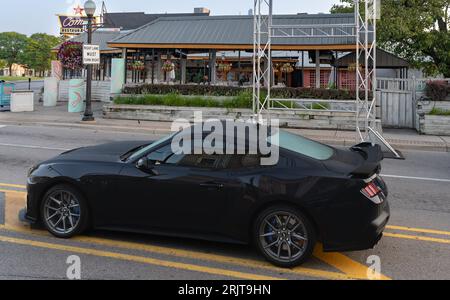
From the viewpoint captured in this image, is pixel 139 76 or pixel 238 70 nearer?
pixel 238 70

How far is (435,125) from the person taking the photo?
16.0 meters

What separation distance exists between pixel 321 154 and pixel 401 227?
176 cm

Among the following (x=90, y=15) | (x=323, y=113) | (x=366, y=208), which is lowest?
(x=366, y=208)

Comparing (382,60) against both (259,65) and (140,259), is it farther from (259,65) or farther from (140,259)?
(140,259)

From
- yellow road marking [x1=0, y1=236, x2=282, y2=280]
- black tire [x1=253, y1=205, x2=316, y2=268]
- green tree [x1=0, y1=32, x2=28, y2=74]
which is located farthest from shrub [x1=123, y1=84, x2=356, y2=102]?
green tree [x1=0, y1=32, x2=28, y2=74]

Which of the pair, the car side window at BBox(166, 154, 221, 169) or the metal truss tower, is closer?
the car side window at BBox(166, 154, 221, 169)

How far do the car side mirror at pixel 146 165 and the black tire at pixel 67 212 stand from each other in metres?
0.79

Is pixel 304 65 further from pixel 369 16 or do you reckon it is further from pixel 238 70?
pixel 369 16

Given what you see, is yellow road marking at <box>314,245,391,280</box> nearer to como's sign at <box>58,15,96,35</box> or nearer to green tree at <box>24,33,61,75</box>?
como's sign at <box>58,15,96,35</box>

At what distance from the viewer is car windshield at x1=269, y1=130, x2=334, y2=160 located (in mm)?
4812

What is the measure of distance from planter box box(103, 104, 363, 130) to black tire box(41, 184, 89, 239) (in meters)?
12.7

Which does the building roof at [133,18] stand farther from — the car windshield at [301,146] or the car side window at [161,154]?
the car side window at [161,154]
